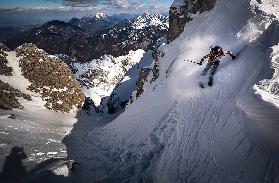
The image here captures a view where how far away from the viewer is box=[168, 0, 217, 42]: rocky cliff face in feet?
99.7

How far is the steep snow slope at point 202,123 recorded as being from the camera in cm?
1238

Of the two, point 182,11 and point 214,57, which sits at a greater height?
point 182,11

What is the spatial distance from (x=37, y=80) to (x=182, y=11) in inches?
851

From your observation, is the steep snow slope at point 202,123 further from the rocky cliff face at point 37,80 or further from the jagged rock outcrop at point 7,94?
the rocky cliff face at point 37,80

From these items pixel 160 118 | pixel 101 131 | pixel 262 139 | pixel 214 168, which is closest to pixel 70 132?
pixel 101 131

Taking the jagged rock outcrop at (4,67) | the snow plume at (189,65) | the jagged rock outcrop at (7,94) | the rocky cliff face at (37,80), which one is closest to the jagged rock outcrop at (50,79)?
the rocky cliff face at (37,80)

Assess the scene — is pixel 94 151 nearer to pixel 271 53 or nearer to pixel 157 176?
pixel 157 176

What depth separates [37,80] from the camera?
38625 mm

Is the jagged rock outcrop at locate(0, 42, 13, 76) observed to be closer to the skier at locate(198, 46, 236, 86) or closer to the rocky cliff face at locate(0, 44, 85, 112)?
the rocky cliff face at locate(0, 44, 85, 112)

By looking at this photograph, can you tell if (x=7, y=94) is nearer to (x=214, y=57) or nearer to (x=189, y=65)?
(x=189, y=65)

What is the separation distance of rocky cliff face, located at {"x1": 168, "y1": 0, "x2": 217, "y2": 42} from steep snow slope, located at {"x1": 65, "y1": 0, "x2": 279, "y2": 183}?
129cm

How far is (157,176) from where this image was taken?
53.1 ft

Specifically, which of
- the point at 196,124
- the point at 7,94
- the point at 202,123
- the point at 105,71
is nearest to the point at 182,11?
the point at 196,124

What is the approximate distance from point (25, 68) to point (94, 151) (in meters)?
20.1
